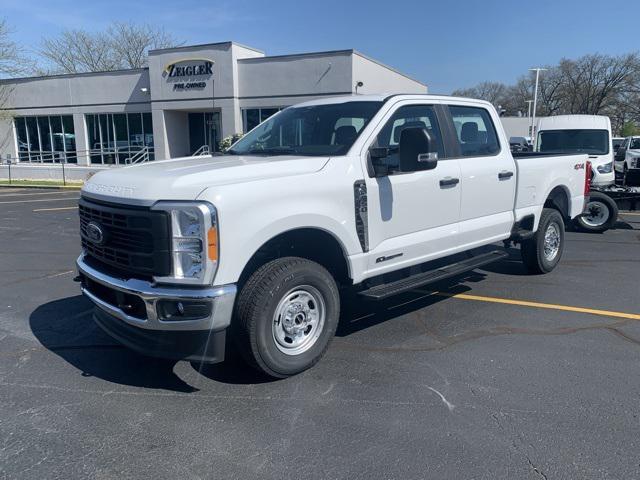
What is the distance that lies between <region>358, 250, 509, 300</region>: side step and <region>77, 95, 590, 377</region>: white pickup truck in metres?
0.02

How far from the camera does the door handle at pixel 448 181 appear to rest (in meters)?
4.89

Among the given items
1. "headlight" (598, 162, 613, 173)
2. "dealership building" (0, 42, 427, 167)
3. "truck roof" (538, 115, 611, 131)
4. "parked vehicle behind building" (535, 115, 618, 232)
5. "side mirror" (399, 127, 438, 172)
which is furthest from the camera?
"dealership building" (0, 42, 427, 167)

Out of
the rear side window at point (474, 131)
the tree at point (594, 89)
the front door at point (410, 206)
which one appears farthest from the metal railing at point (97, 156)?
the tree at point (594, 89)

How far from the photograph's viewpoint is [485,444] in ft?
10.1

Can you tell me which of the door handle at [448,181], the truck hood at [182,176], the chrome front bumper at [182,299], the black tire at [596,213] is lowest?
the black tire at [596,213]

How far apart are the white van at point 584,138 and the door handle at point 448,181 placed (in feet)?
→ 26.2

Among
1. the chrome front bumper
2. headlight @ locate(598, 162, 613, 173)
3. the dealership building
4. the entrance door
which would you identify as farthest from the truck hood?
the entrance door

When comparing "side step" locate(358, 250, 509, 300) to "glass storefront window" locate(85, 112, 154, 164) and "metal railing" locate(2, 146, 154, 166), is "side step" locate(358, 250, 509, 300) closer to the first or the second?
"metal railing" locate(2, 146, 154, 166)

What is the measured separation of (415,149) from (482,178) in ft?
5.11

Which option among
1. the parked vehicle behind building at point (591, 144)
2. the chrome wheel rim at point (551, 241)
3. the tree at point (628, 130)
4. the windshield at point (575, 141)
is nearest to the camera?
the chrome wheel rim at point (551, 241)

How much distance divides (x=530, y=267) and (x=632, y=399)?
3458mm

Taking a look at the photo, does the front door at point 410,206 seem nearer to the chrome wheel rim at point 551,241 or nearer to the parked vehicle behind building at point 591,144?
the chrome wheel rim at point 551,241

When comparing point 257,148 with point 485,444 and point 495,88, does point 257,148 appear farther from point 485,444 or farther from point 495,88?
point 495,88

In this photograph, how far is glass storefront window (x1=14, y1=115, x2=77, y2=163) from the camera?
2903cm
